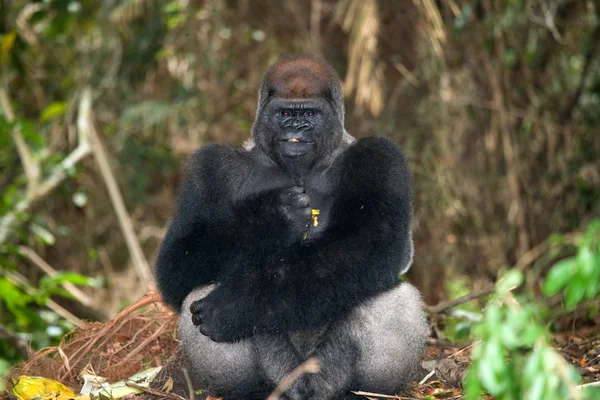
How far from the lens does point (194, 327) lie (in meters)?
3.37

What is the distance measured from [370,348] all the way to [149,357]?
61.3 inches

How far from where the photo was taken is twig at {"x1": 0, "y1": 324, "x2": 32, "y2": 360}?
4.77m

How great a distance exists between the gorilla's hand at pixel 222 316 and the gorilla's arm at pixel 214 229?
107 millimetres

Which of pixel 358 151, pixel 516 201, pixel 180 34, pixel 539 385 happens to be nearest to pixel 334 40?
pixel 180 34

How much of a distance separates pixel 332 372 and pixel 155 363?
1.34 meters

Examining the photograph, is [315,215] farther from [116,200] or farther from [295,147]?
[116,200]

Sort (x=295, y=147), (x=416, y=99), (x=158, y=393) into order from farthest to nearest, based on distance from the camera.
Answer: (x=416, y=99) < (x=158, y=393) < (x=295, y=147)

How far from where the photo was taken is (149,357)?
4324 mm

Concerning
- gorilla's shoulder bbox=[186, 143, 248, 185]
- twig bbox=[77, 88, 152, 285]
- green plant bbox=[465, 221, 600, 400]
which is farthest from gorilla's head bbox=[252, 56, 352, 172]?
twig bbox=[77, 88, 152, 285]

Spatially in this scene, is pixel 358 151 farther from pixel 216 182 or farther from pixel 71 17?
pixel 71 17

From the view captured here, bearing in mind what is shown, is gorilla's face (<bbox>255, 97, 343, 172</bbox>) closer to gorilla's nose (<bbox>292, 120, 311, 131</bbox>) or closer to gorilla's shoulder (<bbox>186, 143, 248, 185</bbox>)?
gorilla's nose (<bbox>292, 120, 311, 131</bbox>)

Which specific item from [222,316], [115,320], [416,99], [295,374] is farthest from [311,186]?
[416,99]

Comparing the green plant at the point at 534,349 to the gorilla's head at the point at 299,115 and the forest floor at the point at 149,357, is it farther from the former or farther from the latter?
the forest floor at the point at 149,357

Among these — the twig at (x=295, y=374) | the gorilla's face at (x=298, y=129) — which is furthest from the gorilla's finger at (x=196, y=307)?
the gorilla's face at (x=298, y=129)
